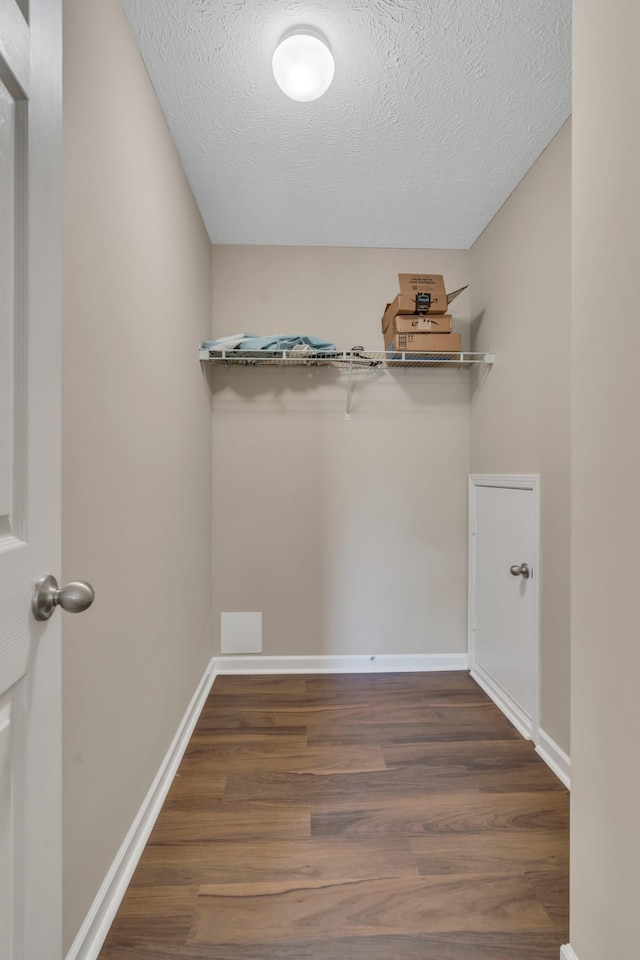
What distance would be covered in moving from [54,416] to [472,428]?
7.16 ft

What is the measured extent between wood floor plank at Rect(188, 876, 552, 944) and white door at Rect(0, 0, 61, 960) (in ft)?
1.98

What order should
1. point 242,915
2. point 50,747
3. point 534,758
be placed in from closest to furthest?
1. point 50,747
2. point 242,915
3. point 534,758

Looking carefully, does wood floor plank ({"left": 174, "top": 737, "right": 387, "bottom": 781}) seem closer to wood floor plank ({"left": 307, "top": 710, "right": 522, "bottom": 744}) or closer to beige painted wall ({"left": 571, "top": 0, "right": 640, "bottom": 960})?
wood floor plank ({"left": 307, "top": 710, "right": 522, "bottom": 744})

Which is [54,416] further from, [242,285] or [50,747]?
[242,285]

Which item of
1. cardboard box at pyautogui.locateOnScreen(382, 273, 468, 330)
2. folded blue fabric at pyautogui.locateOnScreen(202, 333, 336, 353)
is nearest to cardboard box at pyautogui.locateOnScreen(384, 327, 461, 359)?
cardboard box at pyautogui.locateOnScreen(382, 273, 468, 330)

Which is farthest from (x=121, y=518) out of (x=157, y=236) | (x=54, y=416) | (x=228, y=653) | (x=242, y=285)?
(x=242, y=285)

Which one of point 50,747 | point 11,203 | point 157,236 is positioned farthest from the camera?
point 157,236

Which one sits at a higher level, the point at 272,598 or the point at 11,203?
the point at 11,203

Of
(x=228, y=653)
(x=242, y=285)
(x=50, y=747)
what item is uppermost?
(x=242, y=285)

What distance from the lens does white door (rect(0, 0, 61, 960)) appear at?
55 centimetres

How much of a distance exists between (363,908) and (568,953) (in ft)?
1.54

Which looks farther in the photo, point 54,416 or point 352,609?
point 352,609

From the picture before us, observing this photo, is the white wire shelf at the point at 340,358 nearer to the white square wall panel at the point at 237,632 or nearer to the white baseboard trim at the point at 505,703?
the white square wall panel at the point at 237,632

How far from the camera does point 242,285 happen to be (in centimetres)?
242
